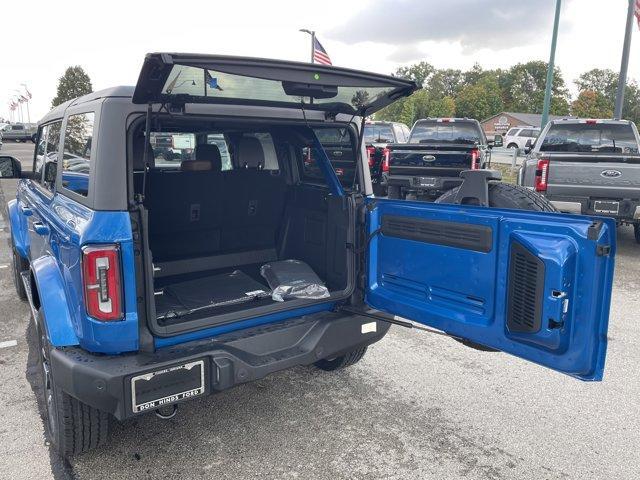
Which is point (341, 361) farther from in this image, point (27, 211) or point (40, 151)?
point (40, 151)

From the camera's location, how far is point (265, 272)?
3793 millimetres

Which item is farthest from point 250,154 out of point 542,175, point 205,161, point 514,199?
point 542,175

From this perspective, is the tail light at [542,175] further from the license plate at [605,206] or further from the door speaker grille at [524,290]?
the door speaker grille at [524,290]

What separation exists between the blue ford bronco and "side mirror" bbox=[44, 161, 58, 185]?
0.07ft

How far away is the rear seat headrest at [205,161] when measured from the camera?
4055 mm

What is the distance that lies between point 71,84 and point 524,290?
61.0 meters

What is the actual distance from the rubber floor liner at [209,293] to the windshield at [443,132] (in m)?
9.14

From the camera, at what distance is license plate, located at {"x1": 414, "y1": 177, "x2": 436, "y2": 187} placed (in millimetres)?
9797

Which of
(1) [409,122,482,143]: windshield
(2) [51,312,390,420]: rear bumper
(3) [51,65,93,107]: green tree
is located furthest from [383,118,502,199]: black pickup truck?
(3) [51,65,93,107]: green tree

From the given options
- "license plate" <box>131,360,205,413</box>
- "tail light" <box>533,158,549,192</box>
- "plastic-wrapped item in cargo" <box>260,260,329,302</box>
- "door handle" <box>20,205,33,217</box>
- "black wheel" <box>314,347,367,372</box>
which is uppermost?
"tail light" <box>533,158,549,192</box>

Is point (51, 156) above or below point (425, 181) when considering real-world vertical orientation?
above

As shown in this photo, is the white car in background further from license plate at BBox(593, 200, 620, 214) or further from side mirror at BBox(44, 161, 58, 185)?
side mirror at BBox(44, 161, 58, 185)

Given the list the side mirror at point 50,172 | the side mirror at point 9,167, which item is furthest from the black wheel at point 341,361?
Result: the side mirror at point 9,167

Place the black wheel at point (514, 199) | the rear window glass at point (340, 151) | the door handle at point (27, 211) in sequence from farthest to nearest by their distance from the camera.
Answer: the door handle at point (27, 211), the rear window glass at point (340, 151), the black wheel at point (514, 199)
